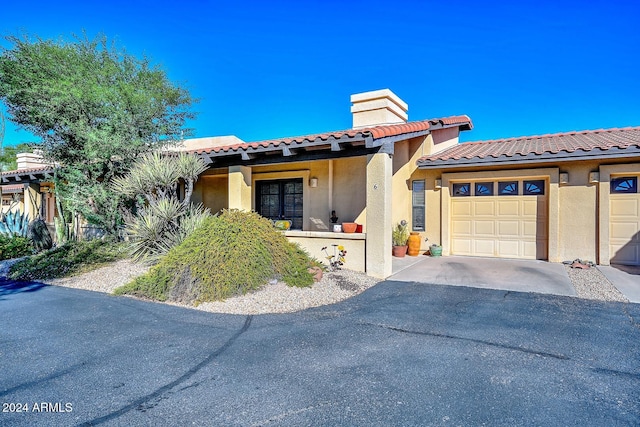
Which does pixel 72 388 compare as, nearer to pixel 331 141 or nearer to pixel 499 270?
pixel 331 141

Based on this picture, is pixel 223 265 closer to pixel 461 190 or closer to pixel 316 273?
pixel 316 273

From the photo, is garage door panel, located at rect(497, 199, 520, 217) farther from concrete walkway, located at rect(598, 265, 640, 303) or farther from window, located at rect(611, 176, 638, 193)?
concrete walkway, located at rect(598, 265, 640, 303)

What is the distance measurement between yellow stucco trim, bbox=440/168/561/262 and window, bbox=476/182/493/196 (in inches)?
8.2

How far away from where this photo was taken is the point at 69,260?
9664mm

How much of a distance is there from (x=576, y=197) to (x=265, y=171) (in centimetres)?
938

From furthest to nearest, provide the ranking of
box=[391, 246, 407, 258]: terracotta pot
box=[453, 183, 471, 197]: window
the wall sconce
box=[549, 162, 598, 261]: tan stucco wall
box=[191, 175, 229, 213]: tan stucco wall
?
box=[191, 175, 229, 213]: tan stucco wall
box=[453, 183, 471, 197]: window
box=[391, 246, 407, 258]: terracotta pot
the wall sconce
box=[549, 162, 598, 261]: tan stucco wall

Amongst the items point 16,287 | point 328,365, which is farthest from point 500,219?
point 16,287

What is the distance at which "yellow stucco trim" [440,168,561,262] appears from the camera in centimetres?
973

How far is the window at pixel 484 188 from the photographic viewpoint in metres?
10.8

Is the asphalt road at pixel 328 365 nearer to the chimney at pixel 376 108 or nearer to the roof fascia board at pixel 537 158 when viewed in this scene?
the roof fascia board at pixel 537 158

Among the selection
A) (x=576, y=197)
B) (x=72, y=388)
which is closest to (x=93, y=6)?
(x=72, y=388)

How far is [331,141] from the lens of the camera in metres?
8.32

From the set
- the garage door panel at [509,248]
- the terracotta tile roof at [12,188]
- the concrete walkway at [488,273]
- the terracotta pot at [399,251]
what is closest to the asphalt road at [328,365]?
the concrete walkway at [488,273]

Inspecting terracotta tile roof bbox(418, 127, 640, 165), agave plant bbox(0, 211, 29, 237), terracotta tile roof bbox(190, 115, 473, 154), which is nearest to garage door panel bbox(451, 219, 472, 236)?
terracotta tile roof bbox(418, 127, 640, 165)
